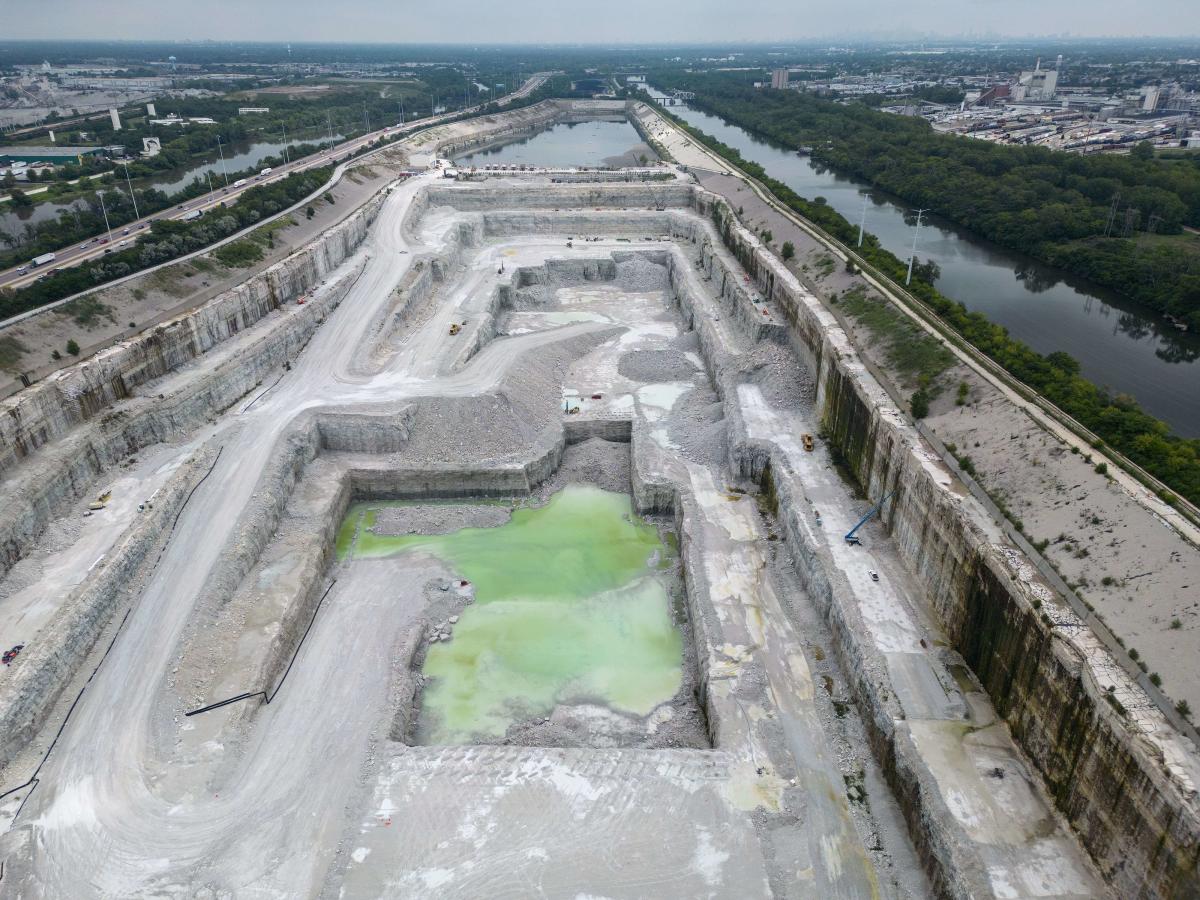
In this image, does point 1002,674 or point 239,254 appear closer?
point 1002,674

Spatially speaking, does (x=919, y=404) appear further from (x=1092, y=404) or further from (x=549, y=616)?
(x=549, y=616)

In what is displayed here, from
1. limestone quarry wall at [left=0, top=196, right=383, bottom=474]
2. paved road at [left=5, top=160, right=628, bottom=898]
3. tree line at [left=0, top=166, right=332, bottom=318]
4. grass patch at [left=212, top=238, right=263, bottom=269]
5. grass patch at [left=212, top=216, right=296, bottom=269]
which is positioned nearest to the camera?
paved road at [left=5, top=160, right=628, bottom=898]

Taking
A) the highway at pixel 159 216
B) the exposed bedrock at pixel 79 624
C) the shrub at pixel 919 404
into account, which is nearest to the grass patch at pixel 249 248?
the highway at pixel 159 216

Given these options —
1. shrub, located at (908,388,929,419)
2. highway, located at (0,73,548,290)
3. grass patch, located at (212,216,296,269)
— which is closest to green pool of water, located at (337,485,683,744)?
shrub, located at (908,388,929,419)

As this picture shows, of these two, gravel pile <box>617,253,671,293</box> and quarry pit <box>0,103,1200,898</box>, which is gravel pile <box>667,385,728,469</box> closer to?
quarry pit <box>0,103,1200,898</box>

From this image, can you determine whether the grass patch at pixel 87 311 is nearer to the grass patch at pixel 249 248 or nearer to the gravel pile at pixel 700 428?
the grass patch at pixel 249 248

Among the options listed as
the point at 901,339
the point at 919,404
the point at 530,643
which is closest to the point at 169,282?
the point at 530,643
